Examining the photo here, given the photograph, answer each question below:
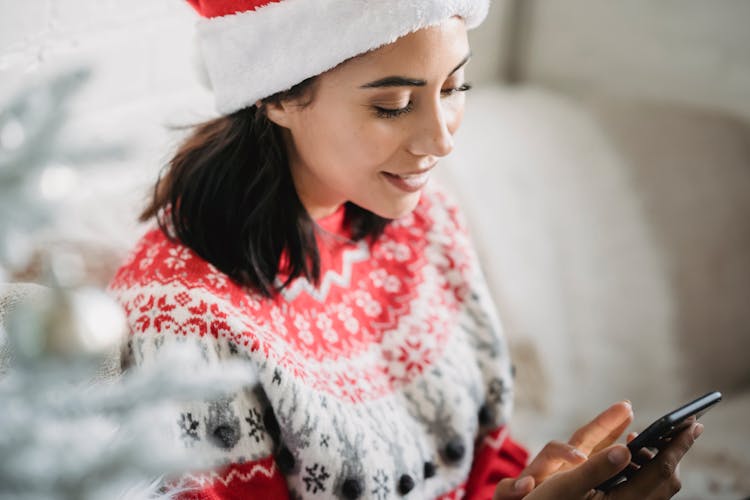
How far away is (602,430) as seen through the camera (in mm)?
1058

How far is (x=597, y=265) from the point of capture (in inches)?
64.7

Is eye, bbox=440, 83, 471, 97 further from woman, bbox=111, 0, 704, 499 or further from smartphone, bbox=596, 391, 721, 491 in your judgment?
smartphone, bbox=596, 391, 721, 491

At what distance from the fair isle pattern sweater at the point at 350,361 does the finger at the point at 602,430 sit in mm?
162

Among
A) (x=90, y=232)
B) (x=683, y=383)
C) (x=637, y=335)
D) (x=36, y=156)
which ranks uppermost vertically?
(x=90, y=232)

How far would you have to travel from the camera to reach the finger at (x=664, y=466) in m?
0.90

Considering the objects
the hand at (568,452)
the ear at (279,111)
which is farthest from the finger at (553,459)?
the ear at (279,111)

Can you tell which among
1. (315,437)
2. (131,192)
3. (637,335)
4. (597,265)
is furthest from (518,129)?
(315,437)

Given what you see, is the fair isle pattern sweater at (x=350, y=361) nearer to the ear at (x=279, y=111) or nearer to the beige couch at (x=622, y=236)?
the ear at (x=279, y=111)

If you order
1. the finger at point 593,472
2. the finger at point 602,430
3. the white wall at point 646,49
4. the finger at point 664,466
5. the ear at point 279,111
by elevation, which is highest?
the white wall at point 646,49

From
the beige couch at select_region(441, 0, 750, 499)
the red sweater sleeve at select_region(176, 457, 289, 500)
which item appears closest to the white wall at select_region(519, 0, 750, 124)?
the beige couch at select_region(441, 0, 750, 499)

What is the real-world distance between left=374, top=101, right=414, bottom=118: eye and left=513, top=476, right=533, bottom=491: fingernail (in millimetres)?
484

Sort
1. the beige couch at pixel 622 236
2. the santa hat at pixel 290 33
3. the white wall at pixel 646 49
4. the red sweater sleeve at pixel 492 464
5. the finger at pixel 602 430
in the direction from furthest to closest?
1. the white wall at pixel 646 49
2. the beige couch at pixel 622 236
3. the red sweater sleeve at pixel 492 464
4. the finger at pixel 602 430
5. the santa hat at pixel 290 33

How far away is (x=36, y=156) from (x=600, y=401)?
135 cm

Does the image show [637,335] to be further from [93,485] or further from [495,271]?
[93,485]
